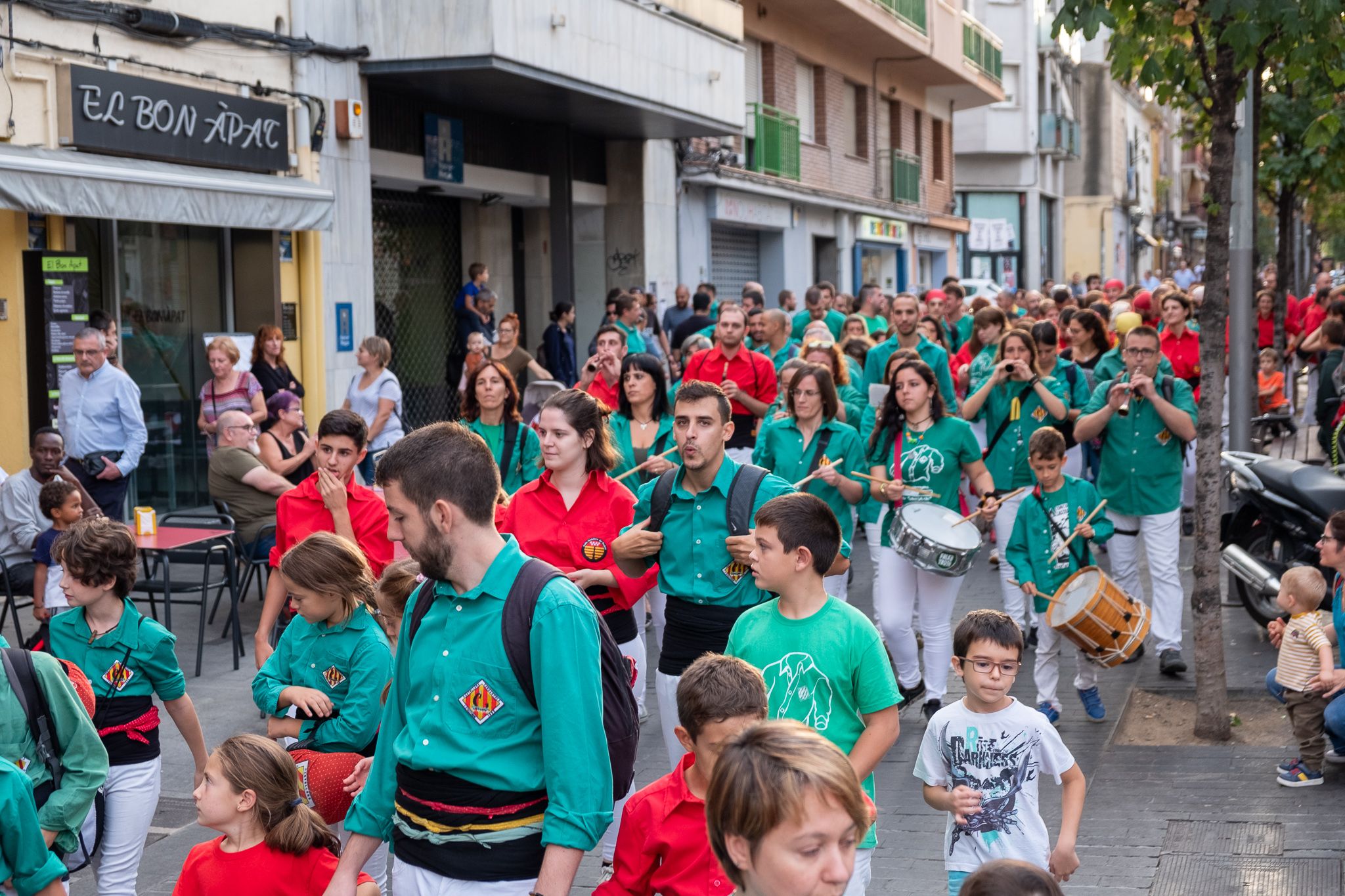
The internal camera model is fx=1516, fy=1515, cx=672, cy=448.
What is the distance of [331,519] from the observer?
21.2ft

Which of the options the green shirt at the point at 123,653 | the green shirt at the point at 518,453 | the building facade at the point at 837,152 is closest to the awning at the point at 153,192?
the green shirt at the point at 518,453

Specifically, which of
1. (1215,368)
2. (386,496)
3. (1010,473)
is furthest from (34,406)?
(386,496)

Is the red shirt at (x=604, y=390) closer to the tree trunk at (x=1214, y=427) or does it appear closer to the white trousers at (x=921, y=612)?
the white trousers at (x=921, y=612)

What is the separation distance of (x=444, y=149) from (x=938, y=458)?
11.0 meters

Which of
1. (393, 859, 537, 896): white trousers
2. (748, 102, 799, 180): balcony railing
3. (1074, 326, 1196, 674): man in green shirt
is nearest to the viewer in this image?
(393, 859, 537, 896): white trousers

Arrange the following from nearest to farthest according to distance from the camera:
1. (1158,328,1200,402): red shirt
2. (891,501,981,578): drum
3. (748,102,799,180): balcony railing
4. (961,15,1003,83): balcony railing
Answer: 1. (891,501,981,578): drum
2. (1158,328,1200,402): red shirt
3. (748,102,799,180): balcony railing
4. (961,15,1003,83): balcony railing

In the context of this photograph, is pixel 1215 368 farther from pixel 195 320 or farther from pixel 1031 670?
pixel 195 320

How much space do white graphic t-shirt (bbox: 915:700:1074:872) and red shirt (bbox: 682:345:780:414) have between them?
663 centimetres

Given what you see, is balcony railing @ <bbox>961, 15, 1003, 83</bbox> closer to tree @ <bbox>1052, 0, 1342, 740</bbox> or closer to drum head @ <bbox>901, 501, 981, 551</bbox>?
tree @ <bbox>1052, 0, 1342, 740</bbox>

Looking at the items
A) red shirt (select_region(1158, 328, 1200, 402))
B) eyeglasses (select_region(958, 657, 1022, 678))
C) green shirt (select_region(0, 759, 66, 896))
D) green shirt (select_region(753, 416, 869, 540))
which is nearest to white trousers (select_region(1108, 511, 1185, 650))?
green shirt (select_region(753, 416, 869, 540))

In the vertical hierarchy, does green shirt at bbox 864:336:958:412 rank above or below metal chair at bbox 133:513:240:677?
above

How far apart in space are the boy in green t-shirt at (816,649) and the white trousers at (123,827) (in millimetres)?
2046

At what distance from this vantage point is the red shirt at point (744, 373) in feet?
36.4

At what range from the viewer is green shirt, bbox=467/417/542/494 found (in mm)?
7895
